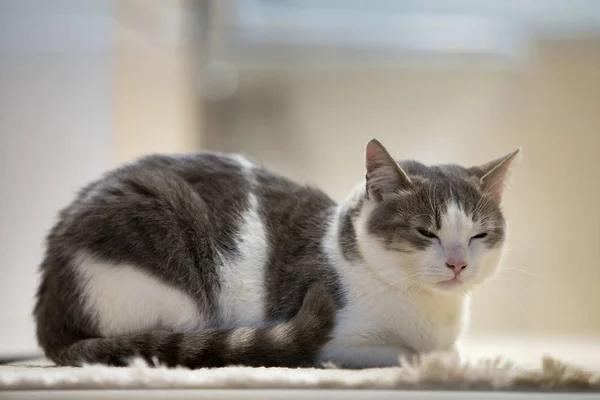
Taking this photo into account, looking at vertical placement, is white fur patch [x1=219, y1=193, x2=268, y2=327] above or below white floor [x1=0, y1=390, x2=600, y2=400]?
above

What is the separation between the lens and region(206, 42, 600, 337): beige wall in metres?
3.36

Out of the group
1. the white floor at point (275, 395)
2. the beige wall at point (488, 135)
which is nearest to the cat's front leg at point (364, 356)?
the white floor at point (275, 395)

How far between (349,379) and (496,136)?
8.64 ft

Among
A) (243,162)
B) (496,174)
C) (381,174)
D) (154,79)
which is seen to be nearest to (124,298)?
(243,162)

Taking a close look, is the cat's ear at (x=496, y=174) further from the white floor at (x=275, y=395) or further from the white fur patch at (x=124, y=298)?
the white fur patch at (x=124, y=298)

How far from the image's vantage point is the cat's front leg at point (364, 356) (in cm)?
137

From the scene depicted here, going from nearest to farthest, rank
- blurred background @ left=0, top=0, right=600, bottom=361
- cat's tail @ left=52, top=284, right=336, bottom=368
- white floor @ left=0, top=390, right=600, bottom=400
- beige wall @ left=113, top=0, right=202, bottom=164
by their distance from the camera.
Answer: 1. white floor @ left=0, top=390, right=600, bottom=400
2. cat's tail @ left=52, top=284, right=336, bottom=368
3. beige wall @ left=113, top=0, right=202, bottom=164
4. blurred background @ left=0, top=0, right=600, bottom=361

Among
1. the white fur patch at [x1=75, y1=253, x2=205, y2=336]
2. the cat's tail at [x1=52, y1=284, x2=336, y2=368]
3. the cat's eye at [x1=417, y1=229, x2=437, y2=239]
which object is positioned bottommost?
the cat's tail at [x1=52, y1=284, x2=336, y2=368]

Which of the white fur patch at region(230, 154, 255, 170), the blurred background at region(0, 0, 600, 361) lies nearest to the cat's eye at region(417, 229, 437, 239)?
the white fur patch at region(230, 154, 255, 170)

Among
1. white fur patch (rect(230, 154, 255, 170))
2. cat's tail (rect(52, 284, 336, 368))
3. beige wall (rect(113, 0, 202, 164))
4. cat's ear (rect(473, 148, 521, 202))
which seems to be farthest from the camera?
beige wall (rect(113, 0, 202, 164))

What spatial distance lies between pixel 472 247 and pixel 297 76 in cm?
226

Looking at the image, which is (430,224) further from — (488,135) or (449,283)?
(488,135)

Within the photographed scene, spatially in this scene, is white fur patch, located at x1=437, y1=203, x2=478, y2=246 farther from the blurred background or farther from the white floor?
the blurred background

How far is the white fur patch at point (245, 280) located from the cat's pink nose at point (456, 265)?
41 cm
